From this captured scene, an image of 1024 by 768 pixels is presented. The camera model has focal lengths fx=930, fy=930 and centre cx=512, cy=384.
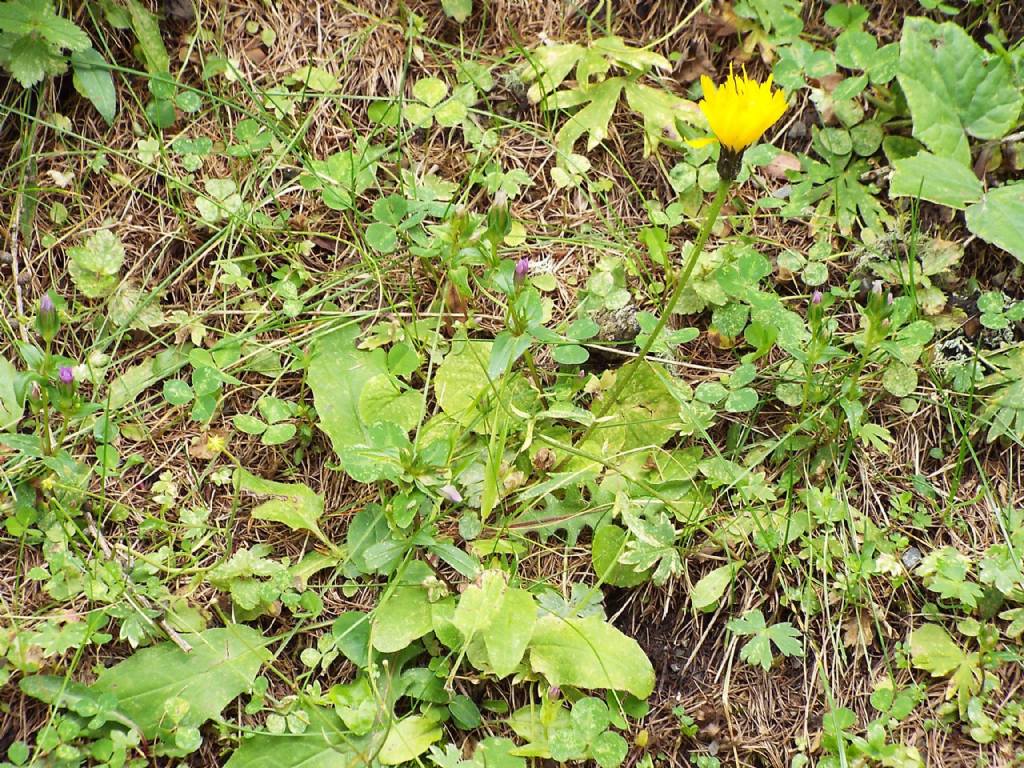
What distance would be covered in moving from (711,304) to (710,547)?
0.63m

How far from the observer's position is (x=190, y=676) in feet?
6.47

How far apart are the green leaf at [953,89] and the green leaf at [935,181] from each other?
6cm

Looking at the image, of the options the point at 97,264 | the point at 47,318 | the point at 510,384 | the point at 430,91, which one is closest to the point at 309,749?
the point at 510,384

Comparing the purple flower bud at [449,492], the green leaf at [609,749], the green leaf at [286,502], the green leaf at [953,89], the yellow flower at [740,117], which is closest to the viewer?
the yellow flower at [740,117]

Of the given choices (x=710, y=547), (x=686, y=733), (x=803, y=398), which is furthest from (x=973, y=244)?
(x=686, y=733)

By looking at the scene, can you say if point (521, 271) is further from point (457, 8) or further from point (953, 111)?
point (953, 111)

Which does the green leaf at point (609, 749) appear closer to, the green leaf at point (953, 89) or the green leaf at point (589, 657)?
the green leaf at point (589, 657)

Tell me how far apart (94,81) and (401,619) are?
1.61 meters

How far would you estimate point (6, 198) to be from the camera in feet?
7.79

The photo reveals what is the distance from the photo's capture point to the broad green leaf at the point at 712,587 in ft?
6.77

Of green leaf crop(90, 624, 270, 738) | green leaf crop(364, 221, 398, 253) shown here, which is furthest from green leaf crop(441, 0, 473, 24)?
green leaf crop(90, 624, 270, 738)

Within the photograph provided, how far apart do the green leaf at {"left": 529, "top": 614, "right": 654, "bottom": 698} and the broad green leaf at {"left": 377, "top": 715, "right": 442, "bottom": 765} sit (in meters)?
0.25

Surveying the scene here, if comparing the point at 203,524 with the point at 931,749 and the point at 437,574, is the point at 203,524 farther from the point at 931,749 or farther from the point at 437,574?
the point at 931,749

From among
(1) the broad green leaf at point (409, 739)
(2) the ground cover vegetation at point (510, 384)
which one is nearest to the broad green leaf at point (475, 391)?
(2) the ground cover vegetation at point (510, 384)
